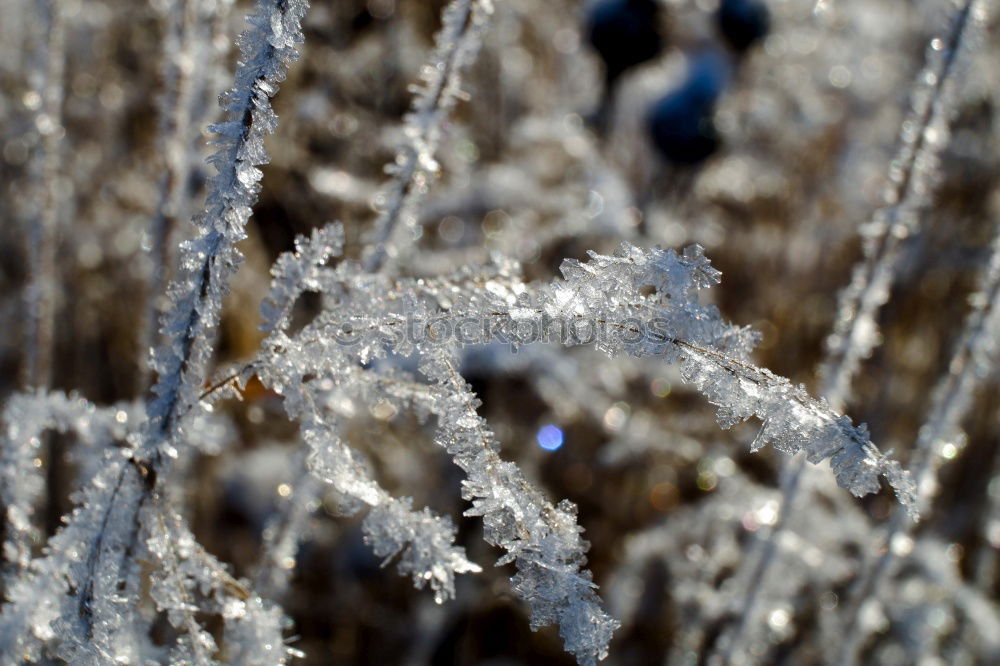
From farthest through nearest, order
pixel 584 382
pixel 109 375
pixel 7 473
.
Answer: pixel 109 375 → pixel 584 382 → pixel 7 473

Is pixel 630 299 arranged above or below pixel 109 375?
above

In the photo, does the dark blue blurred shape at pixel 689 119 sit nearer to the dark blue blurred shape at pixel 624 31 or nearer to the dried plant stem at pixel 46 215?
the dark blue blurred shape at pixel 624 31

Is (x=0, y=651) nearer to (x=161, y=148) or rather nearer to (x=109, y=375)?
(x=161, y=148)

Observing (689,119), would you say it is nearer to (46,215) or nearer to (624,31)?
(624,31)

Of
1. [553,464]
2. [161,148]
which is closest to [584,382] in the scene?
[553,464]

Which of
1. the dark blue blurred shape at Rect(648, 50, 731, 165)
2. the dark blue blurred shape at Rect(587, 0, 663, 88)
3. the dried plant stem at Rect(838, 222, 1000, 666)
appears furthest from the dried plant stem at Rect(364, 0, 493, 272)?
the dark blue blurred shape at Rect(648, 50, 731, 165)

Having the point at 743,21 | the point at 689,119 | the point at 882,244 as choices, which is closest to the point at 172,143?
the point at 882,244

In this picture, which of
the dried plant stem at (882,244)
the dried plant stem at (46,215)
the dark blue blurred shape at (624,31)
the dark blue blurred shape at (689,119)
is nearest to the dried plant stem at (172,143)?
the dried plant stem at (46,215)
